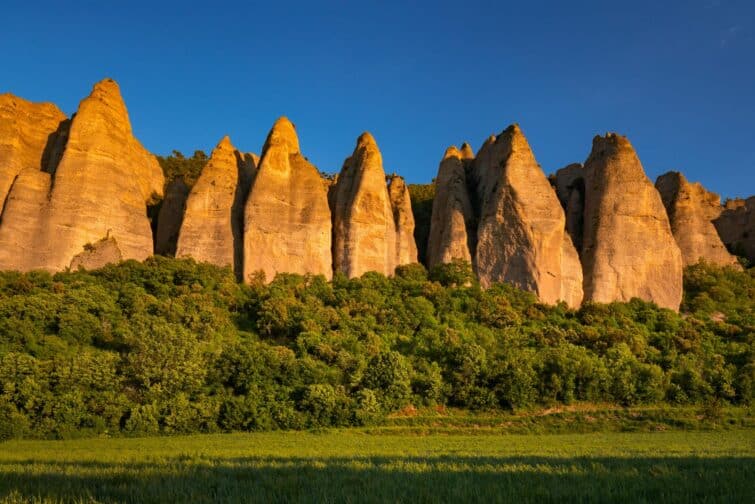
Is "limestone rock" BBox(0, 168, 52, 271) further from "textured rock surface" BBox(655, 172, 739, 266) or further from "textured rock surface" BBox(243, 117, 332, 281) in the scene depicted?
"textured rock surface" BBox(655, 172, 739, 266)

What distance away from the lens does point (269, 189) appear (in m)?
37.7

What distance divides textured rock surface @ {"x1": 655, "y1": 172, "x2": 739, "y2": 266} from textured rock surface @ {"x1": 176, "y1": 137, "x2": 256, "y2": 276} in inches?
1325

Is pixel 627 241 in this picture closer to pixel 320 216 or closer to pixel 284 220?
pixel 320 216

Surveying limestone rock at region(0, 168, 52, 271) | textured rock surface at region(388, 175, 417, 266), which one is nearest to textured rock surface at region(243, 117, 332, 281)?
textured rock surface at region(388, 175, 417, 266)

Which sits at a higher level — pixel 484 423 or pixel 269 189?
pixel 269 189

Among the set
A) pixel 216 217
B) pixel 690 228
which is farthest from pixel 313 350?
pixel 690 228

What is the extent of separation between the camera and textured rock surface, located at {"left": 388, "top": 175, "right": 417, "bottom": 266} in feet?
132

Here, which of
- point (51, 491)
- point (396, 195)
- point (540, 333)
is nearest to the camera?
point (51, 491)

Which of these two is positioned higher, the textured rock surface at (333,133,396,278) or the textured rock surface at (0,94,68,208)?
the textured rock surface at (0,94,68,208)

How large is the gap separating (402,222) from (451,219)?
390 cm

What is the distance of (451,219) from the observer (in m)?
39.8

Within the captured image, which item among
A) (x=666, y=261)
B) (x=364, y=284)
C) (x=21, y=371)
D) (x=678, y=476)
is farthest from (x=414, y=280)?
(x=678, y=476)

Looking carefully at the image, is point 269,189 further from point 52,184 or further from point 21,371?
point 21,371

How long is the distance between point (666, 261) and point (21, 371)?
3770 centimetres
